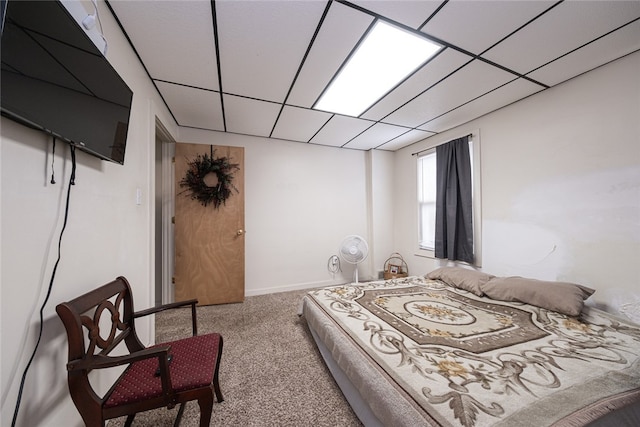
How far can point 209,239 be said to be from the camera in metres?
2.86

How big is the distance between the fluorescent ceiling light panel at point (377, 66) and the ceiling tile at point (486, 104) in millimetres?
1006

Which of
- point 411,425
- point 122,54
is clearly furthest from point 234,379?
point 122,54

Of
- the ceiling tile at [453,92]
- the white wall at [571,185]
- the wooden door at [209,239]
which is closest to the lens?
the white wall at [571,185]

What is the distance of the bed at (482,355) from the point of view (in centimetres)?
88

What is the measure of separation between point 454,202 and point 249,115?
2.86 metres

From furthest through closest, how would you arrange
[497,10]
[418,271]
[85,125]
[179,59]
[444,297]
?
1. [418,271]
2. [444,297]
3. [179,59]
4. [497,10]
5. [85,125]

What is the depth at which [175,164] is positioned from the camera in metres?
2.79

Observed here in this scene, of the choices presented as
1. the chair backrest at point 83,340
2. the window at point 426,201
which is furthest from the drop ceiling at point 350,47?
the chair backrest at point 83,340

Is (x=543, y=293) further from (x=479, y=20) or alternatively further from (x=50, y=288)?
(x=50, y=288)

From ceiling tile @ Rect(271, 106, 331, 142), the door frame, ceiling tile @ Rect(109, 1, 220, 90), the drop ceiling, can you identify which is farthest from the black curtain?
the door frame

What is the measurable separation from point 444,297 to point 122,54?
3224 millimetres

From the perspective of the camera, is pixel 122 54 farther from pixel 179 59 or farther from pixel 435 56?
pixel 435 56

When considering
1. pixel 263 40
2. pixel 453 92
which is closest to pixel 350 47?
pixel 263 40

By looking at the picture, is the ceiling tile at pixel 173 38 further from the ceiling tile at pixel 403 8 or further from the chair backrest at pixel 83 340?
the chair backrest at pixel 83 340
